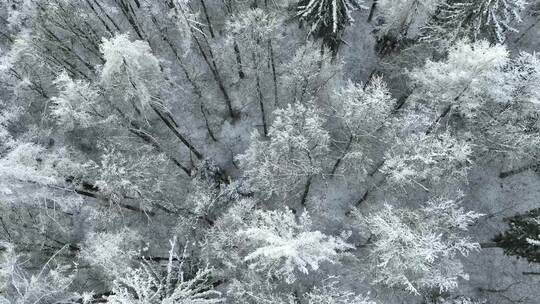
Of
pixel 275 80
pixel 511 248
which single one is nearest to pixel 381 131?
pixel 275 80

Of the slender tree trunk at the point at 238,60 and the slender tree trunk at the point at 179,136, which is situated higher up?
the slender tree trunk at the point at 238,60

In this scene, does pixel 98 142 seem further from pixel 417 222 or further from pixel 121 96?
pixel 417 222

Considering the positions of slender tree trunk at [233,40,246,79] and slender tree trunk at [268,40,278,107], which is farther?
slender tree trunk at [233,40,246,79]

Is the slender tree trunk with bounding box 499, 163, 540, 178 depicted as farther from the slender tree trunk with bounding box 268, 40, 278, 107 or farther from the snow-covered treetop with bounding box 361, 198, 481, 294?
the slender tree trunk with bounding box 268, 40, 278, 107

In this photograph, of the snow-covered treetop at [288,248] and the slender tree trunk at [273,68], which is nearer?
the snow-covered treetop at [288,248]

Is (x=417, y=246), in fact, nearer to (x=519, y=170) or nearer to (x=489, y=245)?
(x=489, y=245)

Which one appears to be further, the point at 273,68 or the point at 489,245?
the point at 273,68

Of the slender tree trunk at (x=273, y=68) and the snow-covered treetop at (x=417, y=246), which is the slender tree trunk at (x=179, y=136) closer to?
the slender tree trunk at (x=273, y=68)

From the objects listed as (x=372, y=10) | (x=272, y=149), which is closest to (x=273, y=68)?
(x=272, y=149)

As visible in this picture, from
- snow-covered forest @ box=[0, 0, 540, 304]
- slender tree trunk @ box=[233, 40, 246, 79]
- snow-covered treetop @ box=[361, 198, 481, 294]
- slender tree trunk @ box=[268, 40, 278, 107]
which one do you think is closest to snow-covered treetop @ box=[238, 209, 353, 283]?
snow-covered forest @ box=[0, 0, 540, 304]

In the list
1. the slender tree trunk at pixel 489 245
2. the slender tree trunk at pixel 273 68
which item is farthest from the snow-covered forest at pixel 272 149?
the slender tree trunk at pixel 489 245
